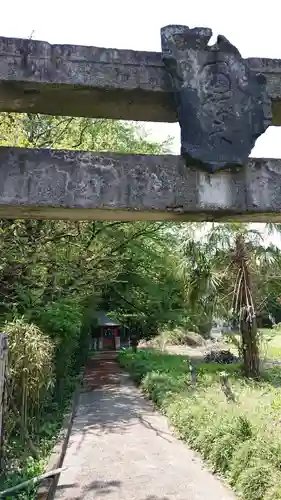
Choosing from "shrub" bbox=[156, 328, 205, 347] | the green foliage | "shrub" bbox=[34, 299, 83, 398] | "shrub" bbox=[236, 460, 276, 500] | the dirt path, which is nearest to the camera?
"shrub" bbox=[236, 460, 276, 500]

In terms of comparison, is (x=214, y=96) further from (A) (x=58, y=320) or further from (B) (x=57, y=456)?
(A) (x=58, y=320)

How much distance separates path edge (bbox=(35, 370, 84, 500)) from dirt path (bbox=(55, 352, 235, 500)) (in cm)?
13

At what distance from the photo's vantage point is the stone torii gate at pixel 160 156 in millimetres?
2871

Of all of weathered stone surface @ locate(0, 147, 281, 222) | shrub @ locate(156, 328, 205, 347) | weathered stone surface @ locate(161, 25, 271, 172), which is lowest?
shrub @ locate(156, 328, 205, 347)

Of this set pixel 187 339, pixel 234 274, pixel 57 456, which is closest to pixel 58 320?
pixel 57 456

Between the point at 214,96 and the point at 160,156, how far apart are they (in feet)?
1.71

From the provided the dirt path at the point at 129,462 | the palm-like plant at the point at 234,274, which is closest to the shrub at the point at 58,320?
the dirt path at the point at 129,462

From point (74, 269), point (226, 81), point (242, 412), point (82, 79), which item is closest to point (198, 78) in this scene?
point (226, 81)

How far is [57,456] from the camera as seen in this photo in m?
7.67

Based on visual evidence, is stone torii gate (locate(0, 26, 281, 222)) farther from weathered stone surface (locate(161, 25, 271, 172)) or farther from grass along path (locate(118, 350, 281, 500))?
grass along path (locate(118, 350, 281, 500))

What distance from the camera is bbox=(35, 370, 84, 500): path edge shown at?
5668mm

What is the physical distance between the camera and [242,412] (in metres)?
8.12

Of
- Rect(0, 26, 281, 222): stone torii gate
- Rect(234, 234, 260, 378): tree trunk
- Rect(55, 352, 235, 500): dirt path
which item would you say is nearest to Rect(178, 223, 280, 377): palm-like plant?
Rect(234, 234, 260, 378): tree trunk

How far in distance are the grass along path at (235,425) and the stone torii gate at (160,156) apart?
391cm
